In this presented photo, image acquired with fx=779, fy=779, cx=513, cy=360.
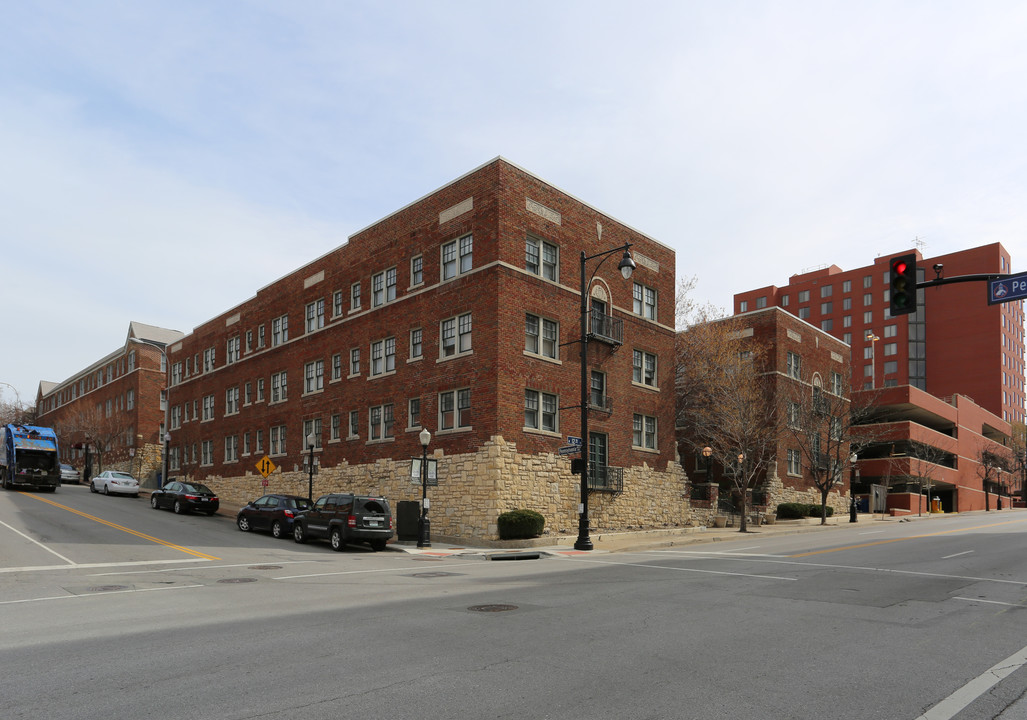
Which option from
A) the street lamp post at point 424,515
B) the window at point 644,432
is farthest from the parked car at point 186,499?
the window at point 644,432

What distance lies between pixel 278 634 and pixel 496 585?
19.6 feet

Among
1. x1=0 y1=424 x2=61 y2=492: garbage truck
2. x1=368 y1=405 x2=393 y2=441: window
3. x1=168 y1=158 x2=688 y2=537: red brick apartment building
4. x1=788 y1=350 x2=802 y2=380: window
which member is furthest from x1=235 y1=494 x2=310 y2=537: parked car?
x1=788 y1=350 x2=802 y2=380: window

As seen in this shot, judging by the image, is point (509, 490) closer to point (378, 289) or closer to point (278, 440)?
point (378, 289)

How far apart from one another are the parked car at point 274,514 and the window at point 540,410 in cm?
889

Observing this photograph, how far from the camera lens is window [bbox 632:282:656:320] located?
118ft

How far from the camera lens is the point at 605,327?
1310 inches

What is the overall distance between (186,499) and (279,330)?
37.1 feet

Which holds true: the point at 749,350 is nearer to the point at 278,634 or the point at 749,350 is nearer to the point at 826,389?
the point at 826,389

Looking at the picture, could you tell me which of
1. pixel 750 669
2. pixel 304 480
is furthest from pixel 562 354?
pixel 750 669

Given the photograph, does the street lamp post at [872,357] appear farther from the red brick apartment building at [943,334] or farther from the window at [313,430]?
the window at [313,430]

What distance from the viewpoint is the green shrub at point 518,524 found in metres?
26.8

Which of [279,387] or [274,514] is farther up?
[279,387]

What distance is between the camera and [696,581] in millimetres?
15242

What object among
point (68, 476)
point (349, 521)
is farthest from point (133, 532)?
point (68, 476)
